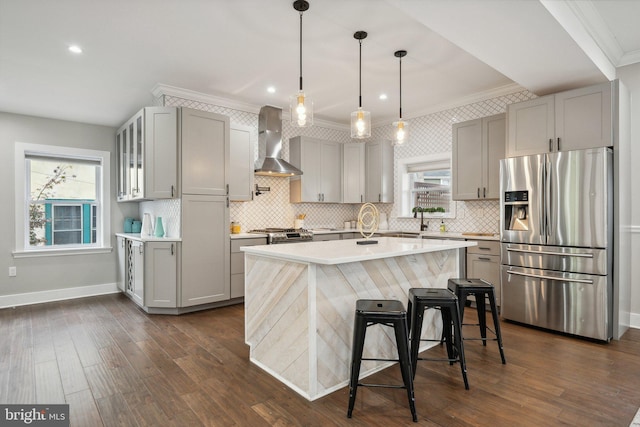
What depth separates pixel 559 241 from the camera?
346 cm

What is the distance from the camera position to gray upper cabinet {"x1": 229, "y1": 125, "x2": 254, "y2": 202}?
480 cm

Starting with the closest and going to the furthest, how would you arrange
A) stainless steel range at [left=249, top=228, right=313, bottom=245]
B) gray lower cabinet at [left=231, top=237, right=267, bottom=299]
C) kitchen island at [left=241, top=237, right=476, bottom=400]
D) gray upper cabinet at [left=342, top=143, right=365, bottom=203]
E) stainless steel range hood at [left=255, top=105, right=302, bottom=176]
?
kitchen island at [left=241, top=237, right=476, bottom=400]
gray lower cabinet at [left=231, top=237, right=267, bottom=299]
stainless steel range at [left=249, top=228, right=313, bottom=245]
stainless steel range hood at [left=255, top=105, right=302, bottom=176]
gray upper cabinet at [left=342, top=143, right=365, bottom=203]

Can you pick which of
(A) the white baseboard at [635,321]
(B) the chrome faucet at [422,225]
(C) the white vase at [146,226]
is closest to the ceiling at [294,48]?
(C) the white vase at [146,226]

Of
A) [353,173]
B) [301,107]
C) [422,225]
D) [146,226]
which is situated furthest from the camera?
[353,173]

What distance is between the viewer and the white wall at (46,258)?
16.4ft

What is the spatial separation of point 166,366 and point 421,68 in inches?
155

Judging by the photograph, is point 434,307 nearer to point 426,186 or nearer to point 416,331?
point 416,331

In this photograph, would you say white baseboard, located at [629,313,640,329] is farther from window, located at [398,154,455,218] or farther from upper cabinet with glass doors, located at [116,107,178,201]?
upper cabinet with glass doors, located at [116,107,178,201]

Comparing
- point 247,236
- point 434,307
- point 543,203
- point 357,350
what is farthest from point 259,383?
point 543,203

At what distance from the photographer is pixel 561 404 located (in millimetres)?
2217

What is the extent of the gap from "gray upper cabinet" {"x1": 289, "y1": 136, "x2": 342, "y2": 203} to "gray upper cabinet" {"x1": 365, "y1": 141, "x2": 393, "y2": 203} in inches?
20.1

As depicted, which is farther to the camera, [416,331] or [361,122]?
[361,122]

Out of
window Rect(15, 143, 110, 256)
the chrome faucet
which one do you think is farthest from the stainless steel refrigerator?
window Rect(15, 143, 110, 256)

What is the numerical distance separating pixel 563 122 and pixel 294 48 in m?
2.81
